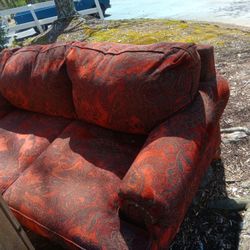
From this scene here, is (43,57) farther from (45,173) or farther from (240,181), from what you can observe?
(240,181)

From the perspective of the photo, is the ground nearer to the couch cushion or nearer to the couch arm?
the couch arm

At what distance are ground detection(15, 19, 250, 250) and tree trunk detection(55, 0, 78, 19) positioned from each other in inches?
75.9

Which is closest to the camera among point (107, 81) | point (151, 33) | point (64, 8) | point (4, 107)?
point (107, 81)

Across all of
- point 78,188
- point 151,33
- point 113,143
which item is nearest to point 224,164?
point 113,143

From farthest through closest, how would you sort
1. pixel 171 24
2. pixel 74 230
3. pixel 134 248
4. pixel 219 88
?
1. pixel 171 24
2. pixel 219 88
3. pixel 74 230
4. pixel 134 248

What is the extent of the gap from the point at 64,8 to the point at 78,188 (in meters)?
5.59

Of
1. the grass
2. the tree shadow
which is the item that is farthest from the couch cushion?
the grass

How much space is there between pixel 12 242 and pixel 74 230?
0.30 meters

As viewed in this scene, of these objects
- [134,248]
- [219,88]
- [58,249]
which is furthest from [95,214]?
[219,88]

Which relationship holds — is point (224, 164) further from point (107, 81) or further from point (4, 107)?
point (4, 107)

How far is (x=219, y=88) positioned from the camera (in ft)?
5.20

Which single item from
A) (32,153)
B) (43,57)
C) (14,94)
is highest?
(43,57)

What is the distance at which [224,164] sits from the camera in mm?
2049

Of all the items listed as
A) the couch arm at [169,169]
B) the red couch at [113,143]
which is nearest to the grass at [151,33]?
the red couch at [113,143]
